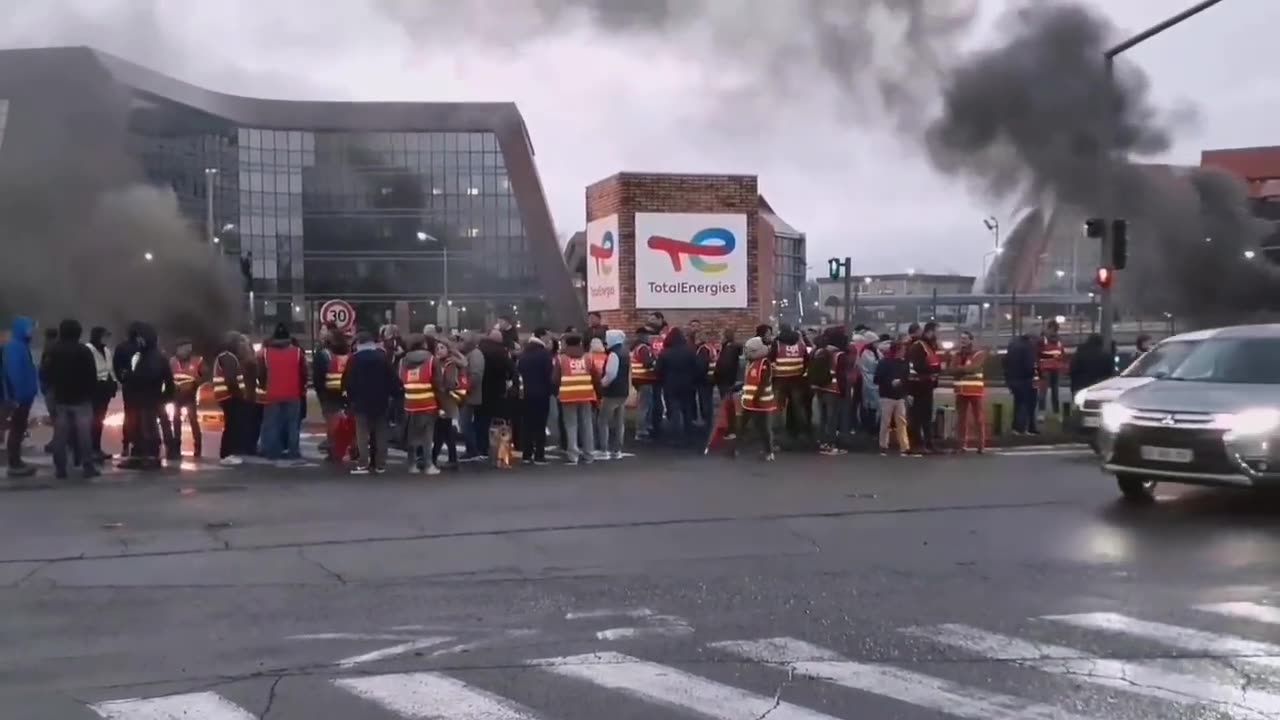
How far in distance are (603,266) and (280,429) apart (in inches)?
282

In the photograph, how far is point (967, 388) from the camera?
588 inches

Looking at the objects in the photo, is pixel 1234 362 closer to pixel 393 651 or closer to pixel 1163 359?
pixel 1163 359

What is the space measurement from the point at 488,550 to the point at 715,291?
11.0 meters

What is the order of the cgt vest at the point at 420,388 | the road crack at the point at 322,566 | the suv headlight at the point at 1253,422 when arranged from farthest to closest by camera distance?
the cgt vest at the point at 420,388, the suv headlight at the point at 1253,422, the road crack at the point at 322,566

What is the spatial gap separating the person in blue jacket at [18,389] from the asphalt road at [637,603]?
5.38ft

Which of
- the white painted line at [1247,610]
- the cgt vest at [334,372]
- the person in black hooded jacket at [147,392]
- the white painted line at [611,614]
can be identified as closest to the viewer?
the white painted line at [1247,610]

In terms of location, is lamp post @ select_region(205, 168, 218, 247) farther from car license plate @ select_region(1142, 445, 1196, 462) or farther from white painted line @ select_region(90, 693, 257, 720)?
white painted line @ select_region(90, 693, 257, 720)

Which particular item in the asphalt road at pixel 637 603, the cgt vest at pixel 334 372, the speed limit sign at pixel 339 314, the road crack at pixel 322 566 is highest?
the speed limit sign at pixel 339 314

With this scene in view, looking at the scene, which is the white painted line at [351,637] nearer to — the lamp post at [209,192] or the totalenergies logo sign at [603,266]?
the totalenergies logo sign at [603,266]

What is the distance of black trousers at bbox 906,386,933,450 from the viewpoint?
48.1 feet

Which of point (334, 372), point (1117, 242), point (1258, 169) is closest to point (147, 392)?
point (334, 372)

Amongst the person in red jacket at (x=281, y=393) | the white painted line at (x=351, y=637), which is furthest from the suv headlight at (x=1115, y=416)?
the person in red jacket at (x=281, y=393)

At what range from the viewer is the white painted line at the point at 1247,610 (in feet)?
20.7

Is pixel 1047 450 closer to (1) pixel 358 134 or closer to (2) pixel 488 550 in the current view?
(2) pixel 488 550
